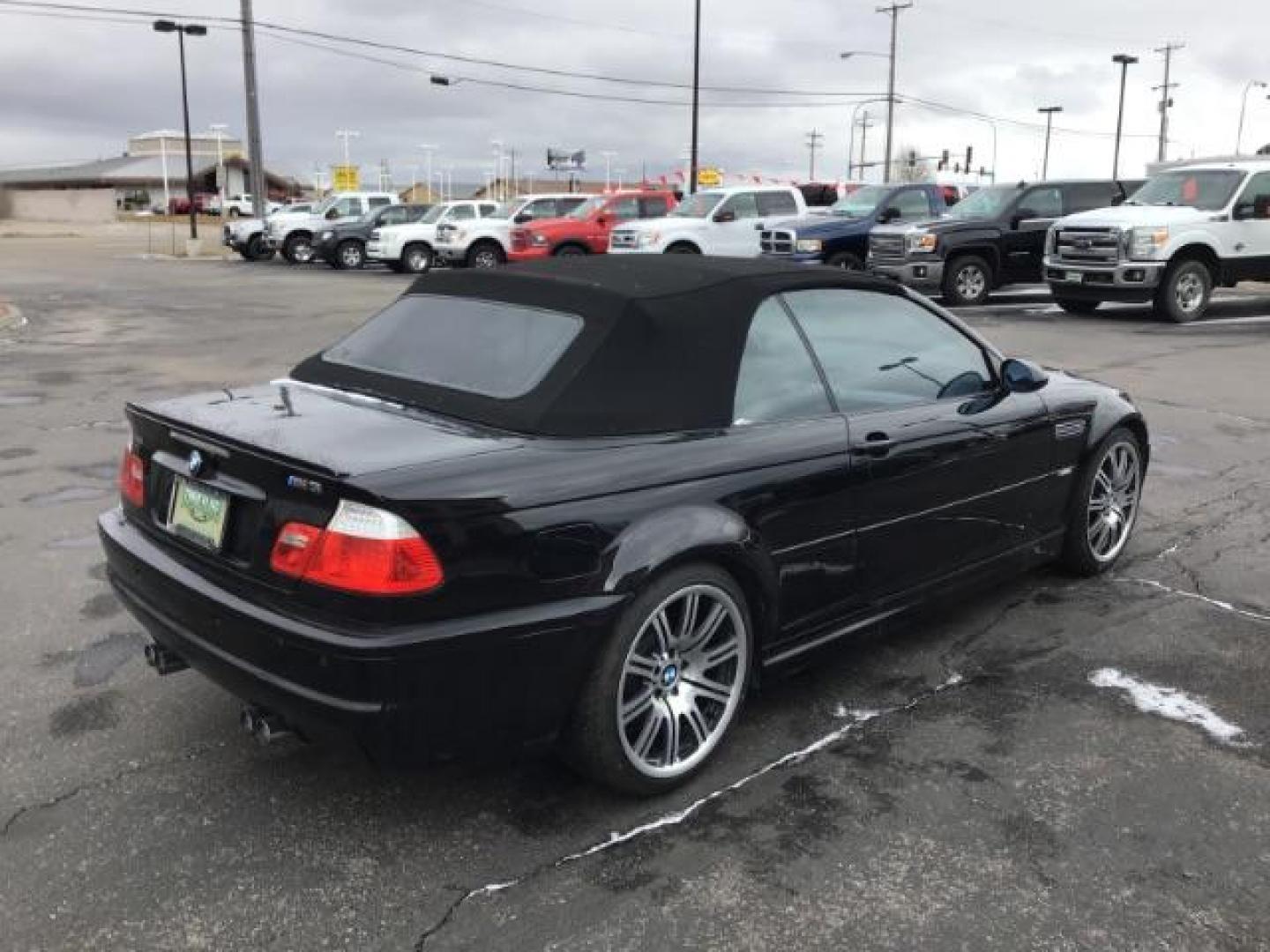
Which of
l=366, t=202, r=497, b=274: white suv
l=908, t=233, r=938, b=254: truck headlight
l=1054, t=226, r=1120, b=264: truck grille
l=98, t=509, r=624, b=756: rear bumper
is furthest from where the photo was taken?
l=366, t=202, r=497, b=274: white suv

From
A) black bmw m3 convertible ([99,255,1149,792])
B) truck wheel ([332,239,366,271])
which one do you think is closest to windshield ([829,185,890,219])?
black bmw m3 convertible ([99,255,1149,792])

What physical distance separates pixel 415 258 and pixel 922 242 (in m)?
15.2

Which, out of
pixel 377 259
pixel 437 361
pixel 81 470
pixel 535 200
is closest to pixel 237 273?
pixel 377 259

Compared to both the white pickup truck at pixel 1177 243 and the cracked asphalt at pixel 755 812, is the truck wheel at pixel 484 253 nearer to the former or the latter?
the white pickup truck at pixel 1177 243

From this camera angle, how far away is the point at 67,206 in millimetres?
86125

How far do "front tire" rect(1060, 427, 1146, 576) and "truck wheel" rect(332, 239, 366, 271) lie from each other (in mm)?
27883

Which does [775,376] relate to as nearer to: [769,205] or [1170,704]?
[1170,704]

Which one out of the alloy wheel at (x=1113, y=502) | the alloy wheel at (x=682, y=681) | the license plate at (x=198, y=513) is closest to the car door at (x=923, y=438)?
the alloy wheel at (x=1113, y=502)

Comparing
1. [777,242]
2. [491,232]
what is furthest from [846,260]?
[491,232]

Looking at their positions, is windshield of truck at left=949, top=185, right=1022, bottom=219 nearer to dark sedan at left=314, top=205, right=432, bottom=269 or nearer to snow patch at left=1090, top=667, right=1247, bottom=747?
snow patch at left=1090, top=667, right=1247, bottom=747

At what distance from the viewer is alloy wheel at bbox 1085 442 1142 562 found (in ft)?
16.3

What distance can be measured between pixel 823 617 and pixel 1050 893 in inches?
43.7

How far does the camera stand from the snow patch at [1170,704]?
11.9ft

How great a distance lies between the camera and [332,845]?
297cm
